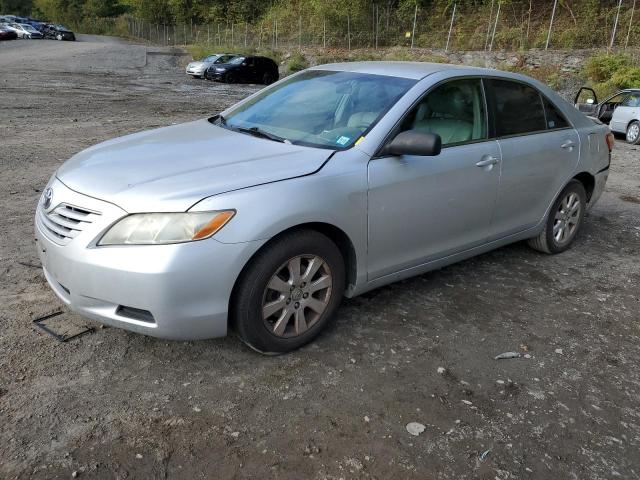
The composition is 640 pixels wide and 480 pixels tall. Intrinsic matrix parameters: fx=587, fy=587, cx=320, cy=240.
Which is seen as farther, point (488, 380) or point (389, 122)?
point (389, 122)

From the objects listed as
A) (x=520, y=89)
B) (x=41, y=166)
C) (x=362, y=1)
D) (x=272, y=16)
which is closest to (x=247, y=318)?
(x=520, y=89)

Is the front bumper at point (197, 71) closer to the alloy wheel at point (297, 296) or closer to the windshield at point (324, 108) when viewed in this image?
the windshield at point (324, 108)

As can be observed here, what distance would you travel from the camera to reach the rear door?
170 inches

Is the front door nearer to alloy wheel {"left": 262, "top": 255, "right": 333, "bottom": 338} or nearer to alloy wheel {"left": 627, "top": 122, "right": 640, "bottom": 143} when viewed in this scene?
alloy wheel {"left": 262, "top": 255, "right": 333, "bottom": 338}

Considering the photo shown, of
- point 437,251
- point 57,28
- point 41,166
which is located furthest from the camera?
point 57,28

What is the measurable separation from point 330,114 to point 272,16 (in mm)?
49521

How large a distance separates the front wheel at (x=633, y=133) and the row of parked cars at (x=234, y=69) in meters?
18.2

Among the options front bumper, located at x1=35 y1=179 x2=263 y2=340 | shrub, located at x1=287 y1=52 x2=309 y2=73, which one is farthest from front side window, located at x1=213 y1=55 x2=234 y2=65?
front bumper, located at x1=35 y1=179 x2=263 y2=340

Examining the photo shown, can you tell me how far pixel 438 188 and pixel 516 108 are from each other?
1242mm

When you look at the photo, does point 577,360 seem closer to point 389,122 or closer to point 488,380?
point 488,380

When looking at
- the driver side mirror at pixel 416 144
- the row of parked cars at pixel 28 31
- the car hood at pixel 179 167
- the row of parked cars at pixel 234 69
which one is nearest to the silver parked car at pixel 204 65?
the row of parked cars at pixel 234 69

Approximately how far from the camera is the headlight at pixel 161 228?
2.82 m

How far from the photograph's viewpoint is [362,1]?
38.7 meters

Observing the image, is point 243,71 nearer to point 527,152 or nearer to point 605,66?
point 605,66
